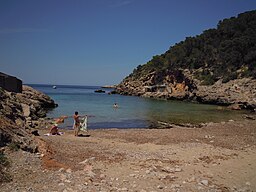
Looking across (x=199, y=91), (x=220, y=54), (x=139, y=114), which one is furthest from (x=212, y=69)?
(x=139, y=114)

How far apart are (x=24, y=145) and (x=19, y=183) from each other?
11.2ft

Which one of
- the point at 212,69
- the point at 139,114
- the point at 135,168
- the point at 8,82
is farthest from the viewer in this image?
the point at 212,69

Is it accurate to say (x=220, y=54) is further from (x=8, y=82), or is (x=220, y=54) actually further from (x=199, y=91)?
(x=8, y=82)

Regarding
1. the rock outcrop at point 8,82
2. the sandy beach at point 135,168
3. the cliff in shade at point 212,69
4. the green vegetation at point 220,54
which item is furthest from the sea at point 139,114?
the green vegetation at point 220,54

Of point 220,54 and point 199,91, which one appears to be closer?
point 199,91

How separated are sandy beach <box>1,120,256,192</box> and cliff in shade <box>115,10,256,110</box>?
3924cm

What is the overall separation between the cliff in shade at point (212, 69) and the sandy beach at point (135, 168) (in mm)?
39240

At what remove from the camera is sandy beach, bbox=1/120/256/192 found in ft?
28.7

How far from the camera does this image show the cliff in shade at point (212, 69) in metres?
61.4

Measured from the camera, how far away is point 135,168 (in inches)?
432

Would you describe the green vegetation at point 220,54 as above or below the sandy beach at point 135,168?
above

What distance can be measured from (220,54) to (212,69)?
5.03 m

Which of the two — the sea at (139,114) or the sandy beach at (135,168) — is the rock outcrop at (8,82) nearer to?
the sea at (139,114)

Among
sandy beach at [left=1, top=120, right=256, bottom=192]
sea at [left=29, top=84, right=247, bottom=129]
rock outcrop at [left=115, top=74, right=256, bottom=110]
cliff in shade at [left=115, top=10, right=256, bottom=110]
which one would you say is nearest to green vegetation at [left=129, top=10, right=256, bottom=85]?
cliff in shade at [left=115, top=10, right=256, bottom=110]
